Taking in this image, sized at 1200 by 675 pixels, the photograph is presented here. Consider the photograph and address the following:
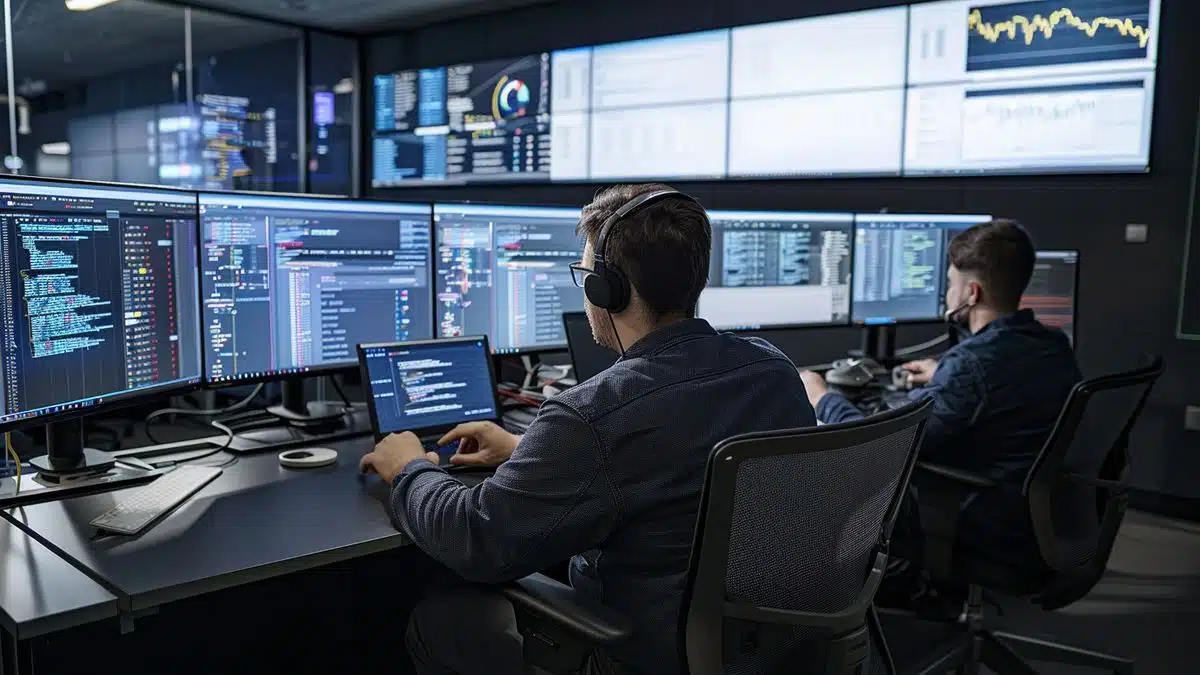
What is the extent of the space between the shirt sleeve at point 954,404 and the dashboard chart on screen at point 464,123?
12.0 feet

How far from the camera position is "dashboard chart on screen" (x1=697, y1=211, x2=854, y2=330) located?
2807mm

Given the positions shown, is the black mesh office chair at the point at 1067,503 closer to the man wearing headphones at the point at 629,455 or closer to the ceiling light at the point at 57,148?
the man wearing headphones at the point at 629,455

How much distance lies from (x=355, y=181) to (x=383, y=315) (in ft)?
15.4

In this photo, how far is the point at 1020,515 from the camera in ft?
6.58

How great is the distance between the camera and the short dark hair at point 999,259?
2.30 meters

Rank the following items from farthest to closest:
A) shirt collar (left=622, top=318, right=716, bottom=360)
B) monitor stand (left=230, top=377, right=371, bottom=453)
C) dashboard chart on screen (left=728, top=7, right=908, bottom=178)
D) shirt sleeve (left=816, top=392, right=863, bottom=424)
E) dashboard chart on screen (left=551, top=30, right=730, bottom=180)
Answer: dashboard chart on screen (left=551, top=30, right=730, bottom=180), dashboard chart on screen (left=728, top=7, right=908, bottom=178), shirt sleeve (left=816, top=392, right=863, bottom=424), monitor stand (left=230, top=377, right=371, bottom=453), shirt collar (left=622, top=318, right=716, bottom=360)

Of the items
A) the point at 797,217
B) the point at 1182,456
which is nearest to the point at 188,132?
the point at 797,217

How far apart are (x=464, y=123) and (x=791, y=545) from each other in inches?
200

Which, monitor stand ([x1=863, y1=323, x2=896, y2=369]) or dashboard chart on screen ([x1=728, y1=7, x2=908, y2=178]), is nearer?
monitor stand ([x1=863, y1=323, x2=896, y2=369])

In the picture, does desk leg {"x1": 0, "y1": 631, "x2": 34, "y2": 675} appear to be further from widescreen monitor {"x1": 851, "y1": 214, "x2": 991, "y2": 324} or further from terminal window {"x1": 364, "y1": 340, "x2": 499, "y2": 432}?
widescreen monitor {"x1": 851, "y1": 214, "x2": 991, "y2": 324}

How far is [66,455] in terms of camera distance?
158 cm

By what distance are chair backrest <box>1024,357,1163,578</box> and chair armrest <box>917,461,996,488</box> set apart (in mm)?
87

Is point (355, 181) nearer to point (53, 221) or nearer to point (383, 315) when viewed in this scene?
point (383, 315)

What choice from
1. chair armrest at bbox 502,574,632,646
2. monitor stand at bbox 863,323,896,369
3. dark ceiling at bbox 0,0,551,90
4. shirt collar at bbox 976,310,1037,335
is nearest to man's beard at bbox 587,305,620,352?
chair armrest at bbox 502,574,632,646
